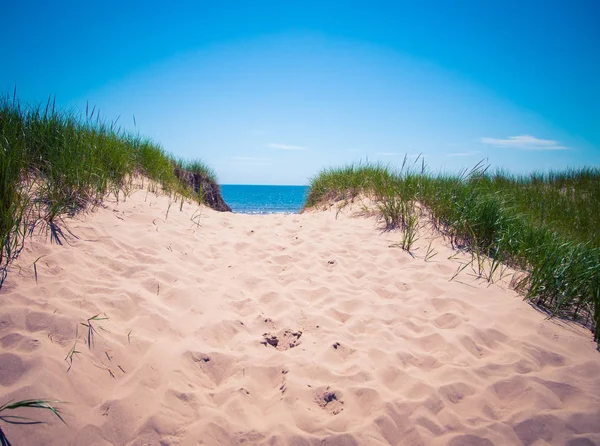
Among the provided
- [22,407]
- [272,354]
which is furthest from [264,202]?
[22,407]

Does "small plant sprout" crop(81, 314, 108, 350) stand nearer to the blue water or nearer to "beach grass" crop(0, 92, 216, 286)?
"beach grass" crop(0, 92, 216, 286)

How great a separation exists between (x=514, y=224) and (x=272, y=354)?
13.4 feet

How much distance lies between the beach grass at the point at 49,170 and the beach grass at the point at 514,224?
4143 millimetres

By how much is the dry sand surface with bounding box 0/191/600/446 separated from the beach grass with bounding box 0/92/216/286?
0.72ft

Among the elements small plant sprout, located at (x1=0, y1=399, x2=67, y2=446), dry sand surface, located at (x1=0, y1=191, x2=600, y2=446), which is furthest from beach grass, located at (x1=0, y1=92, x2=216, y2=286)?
small plant sprout, located at (x1=0, y1=399, x2=67, y2=446)

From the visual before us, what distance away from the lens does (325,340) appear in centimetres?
244

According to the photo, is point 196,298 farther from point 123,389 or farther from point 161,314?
point 123,389

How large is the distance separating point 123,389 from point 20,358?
61cm

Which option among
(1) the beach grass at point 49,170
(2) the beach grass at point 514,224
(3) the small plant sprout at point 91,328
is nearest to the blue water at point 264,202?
(2) the beach grass at point 514,224

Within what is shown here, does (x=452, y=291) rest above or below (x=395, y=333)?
above

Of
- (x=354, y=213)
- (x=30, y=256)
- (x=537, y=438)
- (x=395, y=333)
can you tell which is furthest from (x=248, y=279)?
(x=354, y=213)

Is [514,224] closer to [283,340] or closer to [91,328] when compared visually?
[283,340]

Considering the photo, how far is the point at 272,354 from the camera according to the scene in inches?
89.6

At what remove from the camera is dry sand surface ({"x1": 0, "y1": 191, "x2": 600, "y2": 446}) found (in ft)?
5.46
